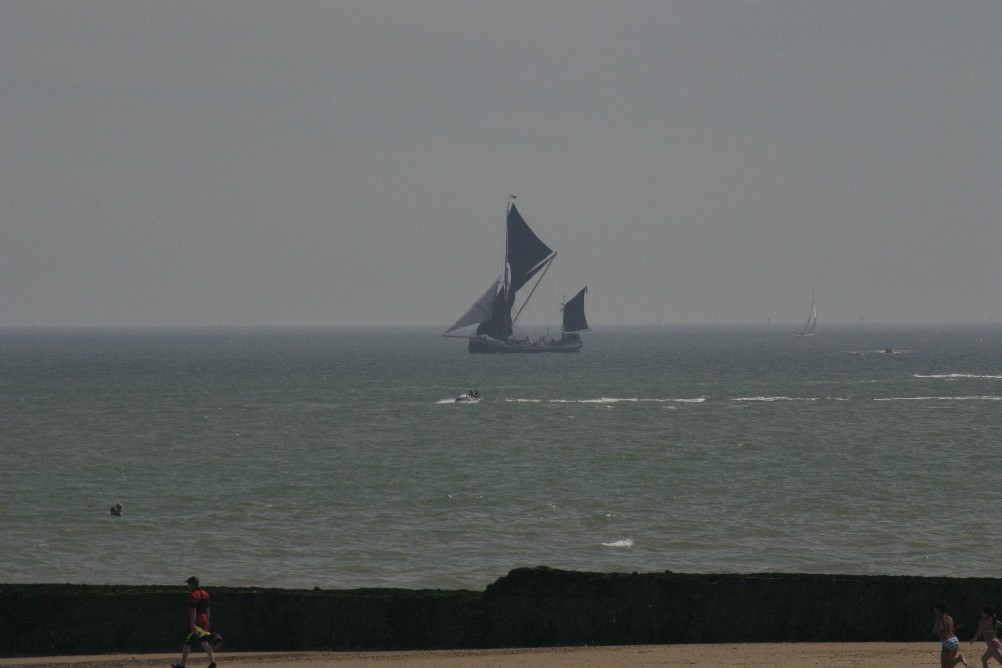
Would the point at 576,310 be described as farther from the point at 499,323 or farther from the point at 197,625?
the point at 197,625

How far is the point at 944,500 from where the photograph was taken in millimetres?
43688

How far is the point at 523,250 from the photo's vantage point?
579 ft

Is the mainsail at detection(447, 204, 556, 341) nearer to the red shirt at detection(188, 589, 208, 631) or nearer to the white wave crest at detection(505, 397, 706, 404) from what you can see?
the white wave crest at detection(505, 397, 706, 404)

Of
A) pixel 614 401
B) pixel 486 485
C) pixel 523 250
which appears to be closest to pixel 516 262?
pixel 523 250

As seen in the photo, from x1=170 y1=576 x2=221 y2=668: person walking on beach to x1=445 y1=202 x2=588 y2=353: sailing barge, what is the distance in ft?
517

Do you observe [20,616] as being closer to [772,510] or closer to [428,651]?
[428,651]

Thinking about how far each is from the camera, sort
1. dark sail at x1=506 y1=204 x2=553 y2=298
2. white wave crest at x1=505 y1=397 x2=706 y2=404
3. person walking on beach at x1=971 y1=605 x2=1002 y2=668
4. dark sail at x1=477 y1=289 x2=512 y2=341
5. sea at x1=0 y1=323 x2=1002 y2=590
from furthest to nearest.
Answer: dark sail at x1=477 y1=289 x2=512 y2=341 → dark sail at x1=506 y1=204 x2=553 y2=298 → white wave crest at x1=505 y1=397 x2=706 y2=404 → sea at x1=0 y1=323 x2=1002 y2=590 → person walking on beach at x1=971 y1=605 x2=1002 y2=668

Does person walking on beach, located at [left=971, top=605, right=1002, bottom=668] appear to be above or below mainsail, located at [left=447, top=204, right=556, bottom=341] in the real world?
below

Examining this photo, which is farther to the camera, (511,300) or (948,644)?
(511,300)

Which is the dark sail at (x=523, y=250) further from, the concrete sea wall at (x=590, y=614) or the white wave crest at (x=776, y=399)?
the concrete sea wall at (x=590, y=614)

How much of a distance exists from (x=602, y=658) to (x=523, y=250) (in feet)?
518

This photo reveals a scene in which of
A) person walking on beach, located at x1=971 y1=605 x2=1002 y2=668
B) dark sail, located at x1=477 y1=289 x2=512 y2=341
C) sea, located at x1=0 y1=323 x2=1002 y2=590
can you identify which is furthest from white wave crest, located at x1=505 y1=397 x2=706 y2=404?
person walking on beach, located at x1=971 y1=605 x2=1002 y2=668

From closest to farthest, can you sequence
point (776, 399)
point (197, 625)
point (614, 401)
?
point (197, 625) < point (614, 401) < point (776, 399)

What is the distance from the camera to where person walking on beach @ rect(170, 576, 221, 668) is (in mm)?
18641
